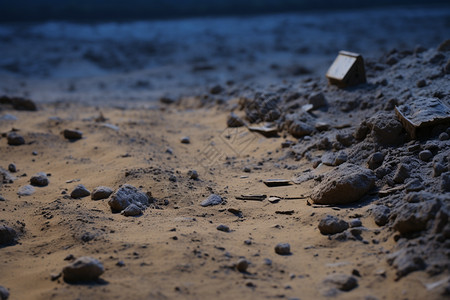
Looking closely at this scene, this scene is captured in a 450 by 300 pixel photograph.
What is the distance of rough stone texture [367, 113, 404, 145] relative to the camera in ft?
13.9

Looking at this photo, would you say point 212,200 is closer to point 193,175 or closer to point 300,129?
point 193,175

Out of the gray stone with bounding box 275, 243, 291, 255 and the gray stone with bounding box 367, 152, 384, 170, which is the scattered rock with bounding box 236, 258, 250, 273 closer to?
the gray stone with bounding box 275, 243, 291, 255

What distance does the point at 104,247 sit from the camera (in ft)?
10.6

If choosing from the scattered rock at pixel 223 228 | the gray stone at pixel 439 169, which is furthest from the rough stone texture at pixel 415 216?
the scattered rock at pixel 223 228

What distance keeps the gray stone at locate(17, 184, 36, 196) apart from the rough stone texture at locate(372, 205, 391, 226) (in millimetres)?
2917

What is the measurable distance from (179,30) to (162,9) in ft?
10.3

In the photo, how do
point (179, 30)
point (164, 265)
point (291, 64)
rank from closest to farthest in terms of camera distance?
point (164, 265) < point (291, 64) < point (179, 30)

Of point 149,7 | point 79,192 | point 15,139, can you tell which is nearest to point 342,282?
point 79,192

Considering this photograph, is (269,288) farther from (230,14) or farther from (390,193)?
(230,14)

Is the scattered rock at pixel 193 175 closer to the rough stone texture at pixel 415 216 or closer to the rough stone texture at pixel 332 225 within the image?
the rough stone texture at pixel 332 225

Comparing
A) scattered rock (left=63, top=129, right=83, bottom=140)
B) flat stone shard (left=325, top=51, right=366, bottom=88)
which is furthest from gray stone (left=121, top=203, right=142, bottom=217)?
flat stone shard (left=325, top=51, right=366, bottom=88)

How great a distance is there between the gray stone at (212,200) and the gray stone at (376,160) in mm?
1264

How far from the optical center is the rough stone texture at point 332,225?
334 cm

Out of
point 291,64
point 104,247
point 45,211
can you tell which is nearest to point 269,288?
point 104,247
